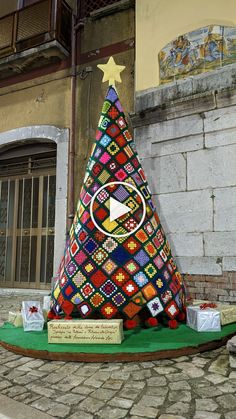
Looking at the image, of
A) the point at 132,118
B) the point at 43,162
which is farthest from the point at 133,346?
the point at 43,162

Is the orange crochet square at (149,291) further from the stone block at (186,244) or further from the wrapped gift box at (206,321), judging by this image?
the stone block at (186,244)

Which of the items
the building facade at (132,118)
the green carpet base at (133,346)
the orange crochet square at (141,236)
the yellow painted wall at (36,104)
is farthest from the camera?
the yellow painted wall at (36,104)

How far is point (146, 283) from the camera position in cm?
349

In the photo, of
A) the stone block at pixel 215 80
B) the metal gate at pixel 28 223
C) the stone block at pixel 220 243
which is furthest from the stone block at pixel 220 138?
the metal gate at pixel 28 223

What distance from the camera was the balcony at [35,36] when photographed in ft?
22.9

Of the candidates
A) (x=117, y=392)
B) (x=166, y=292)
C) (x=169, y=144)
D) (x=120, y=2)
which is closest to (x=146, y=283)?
(x=166, y=292)

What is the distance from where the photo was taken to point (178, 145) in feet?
17.3

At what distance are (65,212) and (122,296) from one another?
3604 mm

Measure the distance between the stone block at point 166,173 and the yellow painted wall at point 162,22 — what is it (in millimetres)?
1258

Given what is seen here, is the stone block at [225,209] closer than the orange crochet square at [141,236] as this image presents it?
No

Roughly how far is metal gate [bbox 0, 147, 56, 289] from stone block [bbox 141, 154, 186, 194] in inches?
108

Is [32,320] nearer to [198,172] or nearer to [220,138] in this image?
[198,172]

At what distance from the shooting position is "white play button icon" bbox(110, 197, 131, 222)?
3.59 metres

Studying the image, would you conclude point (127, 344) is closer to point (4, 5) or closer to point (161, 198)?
point (161, 198)
